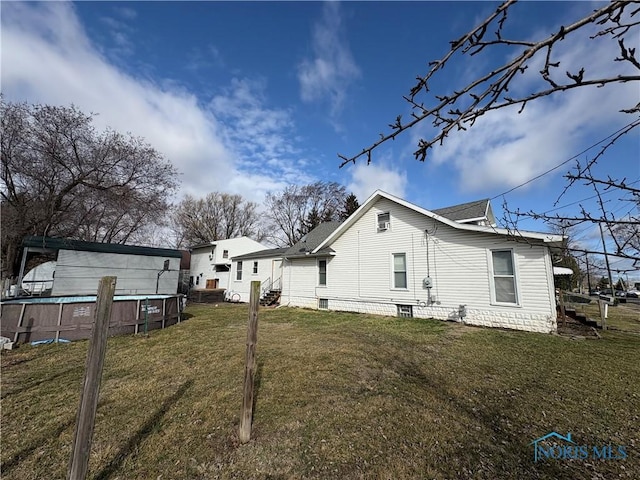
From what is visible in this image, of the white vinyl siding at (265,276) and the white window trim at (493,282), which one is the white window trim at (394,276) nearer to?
the white window trim at (493,282)

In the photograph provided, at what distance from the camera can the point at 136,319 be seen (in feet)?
28.0

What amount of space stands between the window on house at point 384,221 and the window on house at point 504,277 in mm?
4248

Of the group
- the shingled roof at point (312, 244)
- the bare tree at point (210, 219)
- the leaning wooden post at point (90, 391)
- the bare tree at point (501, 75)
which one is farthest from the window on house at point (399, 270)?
the bare tree at point (210, 219)

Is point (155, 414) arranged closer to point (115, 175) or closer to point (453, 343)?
point (453, 343)

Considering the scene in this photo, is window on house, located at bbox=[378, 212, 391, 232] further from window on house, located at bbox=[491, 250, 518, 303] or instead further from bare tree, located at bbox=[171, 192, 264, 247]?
bare tree, located at bbox=[171, 192, 264, 247]

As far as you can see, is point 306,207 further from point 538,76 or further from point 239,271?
point 538,76

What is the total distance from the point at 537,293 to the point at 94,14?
1526 cm

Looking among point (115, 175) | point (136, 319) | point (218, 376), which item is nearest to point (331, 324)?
point (218, 376)

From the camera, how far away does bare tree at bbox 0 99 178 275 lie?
12.4 meters

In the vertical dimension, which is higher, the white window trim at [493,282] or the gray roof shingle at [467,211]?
the gray roof shingle at [467,211]

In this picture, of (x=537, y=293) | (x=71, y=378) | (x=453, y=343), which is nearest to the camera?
(x=71, y=378)

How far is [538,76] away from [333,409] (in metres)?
4.19

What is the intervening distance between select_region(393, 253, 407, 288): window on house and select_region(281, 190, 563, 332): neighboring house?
1 cm

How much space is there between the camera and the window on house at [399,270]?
455 inches
